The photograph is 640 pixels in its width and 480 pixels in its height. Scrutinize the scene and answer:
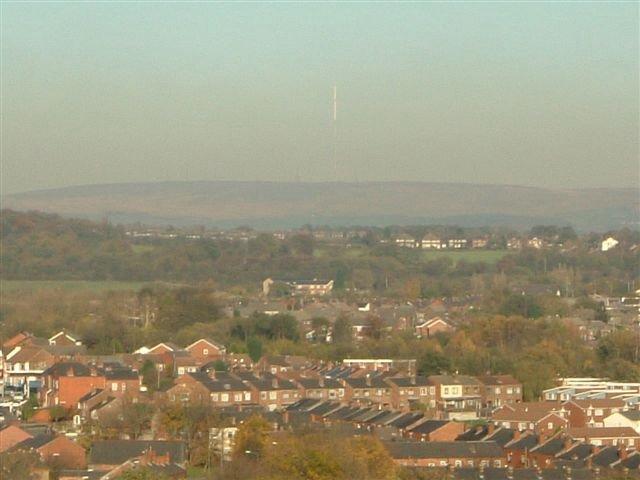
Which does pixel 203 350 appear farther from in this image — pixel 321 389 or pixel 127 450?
pixel 127 450

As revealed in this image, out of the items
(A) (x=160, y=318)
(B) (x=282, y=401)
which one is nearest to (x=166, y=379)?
(B) (x=282, y=401)

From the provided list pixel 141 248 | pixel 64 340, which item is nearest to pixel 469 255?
pixel 141 248

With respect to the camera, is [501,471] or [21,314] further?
[21,314]

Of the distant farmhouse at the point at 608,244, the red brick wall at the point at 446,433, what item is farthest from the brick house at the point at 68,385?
the distant farmhouse at the point at 608,244

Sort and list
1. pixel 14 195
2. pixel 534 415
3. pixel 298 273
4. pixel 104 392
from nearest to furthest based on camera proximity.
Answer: pixel 534 415, pixel 104 392, pixel 298 273, pixel 14 195

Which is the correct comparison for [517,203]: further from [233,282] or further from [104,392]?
[104,392]

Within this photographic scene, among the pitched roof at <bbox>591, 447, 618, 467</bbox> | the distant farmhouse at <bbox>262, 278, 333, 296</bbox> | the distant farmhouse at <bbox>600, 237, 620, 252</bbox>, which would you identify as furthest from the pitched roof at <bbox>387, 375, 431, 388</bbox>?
the distant farmhouse at <bbox>600, 237, 620, 252</bbox>
